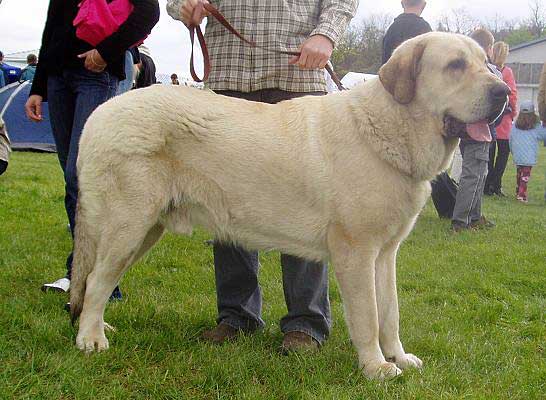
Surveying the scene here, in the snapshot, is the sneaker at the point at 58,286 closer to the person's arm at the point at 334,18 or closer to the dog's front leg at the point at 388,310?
the dog's front leg at the point at 388,310

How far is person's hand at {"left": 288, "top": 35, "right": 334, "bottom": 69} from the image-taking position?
337 centimetres

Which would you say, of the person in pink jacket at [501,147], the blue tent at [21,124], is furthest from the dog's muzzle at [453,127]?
the blue tent at [21,124]

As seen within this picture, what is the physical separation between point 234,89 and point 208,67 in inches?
8.1

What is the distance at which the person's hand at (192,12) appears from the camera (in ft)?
11.4

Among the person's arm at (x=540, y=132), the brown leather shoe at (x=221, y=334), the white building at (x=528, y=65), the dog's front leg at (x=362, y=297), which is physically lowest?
the white building at (x=528, y=65)

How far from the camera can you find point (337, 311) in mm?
4348

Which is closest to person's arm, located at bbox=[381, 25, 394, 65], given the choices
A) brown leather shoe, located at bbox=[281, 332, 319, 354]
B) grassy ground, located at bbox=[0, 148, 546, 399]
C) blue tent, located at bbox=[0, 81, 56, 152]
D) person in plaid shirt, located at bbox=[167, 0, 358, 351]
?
grassy ground, located at bbox=[0, 148, 546, 399]

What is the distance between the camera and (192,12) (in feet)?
11.5

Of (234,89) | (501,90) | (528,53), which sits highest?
(501,90)

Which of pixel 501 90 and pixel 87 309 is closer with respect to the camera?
pixel 501 90

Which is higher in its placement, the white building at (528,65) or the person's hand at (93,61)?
the person's hand at (93,61)

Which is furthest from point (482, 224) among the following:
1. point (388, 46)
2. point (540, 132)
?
point (540, 132)

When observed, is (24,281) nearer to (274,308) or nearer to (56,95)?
(56,95)

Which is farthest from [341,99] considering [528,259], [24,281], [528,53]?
[528,53]
